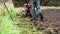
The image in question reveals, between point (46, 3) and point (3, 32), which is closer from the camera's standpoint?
point (3, 32)

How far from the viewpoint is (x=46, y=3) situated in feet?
59.5

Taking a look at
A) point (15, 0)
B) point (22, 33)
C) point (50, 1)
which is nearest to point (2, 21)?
point (22, 33)

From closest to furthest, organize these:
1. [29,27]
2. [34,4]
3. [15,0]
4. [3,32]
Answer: [3,32], [29,27], [34,4], [15,0]

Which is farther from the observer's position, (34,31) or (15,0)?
(15,0)

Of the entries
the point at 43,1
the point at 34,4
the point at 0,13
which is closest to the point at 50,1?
the point at 43,1

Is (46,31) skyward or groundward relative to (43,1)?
skyward

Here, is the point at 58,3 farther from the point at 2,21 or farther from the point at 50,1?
the point at 2,21

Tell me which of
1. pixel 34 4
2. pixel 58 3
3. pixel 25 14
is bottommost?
pixel 58 3

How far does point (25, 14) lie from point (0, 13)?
3.82m

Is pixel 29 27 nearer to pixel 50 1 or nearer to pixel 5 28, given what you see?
pixel 5 28

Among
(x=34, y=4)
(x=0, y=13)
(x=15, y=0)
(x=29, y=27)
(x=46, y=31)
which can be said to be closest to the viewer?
(x=0, y=13)

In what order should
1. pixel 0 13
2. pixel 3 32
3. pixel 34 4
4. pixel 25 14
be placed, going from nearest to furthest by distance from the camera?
pixel 3 32
pixel 0 13
pixel 34 4
pixel 25 14

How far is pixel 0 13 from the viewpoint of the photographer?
687cm

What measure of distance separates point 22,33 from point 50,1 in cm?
1190
